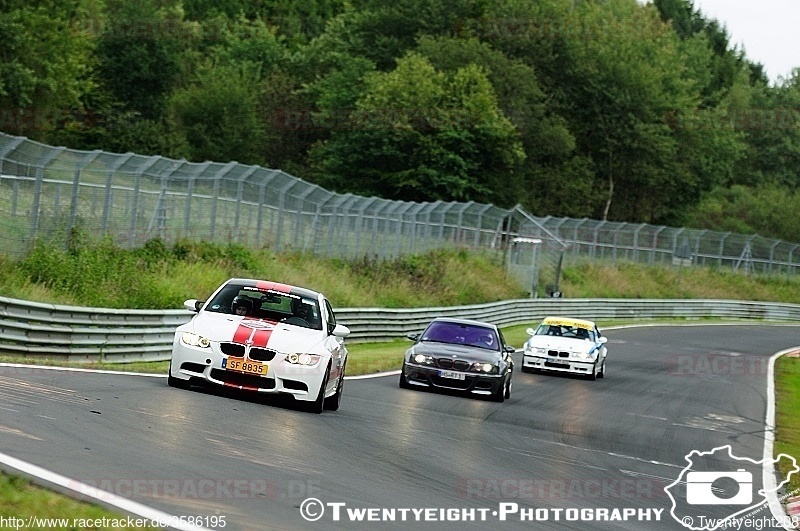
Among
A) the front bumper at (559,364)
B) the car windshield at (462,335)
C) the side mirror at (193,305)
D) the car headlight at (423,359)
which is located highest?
the side mirror at (193,305)

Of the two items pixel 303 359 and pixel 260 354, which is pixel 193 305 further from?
pixel 303 359

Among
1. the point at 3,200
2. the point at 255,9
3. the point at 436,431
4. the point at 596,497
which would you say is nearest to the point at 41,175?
the point at 3,200

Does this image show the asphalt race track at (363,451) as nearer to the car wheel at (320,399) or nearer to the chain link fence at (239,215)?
the car wheel at (320,399)

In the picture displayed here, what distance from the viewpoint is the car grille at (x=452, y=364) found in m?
20.3

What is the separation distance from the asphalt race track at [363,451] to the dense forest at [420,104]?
45.2m

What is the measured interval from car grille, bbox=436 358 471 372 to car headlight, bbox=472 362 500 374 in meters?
0.11

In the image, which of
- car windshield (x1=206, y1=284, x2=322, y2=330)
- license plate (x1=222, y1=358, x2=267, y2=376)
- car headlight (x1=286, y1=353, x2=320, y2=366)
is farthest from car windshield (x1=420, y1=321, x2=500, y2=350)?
license plate (x1=222, y1=358, x2=267, y2=376)

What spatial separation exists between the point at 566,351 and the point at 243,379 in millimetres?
14337

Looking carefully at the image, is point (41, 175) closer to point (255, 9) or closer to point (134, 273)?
point (134, 273)

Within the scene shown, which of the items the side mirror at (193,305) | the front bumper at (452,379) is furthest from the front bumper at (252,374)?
the front bumper at (452,379)

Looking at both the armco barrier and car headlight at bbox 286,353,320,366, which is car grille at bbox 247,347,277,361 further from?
the armco barrier

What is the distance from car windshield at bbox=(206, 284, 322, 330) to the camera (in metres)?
15.3

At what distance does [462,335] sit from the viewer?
21.6 meters

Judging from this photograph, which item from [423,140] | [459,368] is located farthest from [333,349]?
[423,140]
